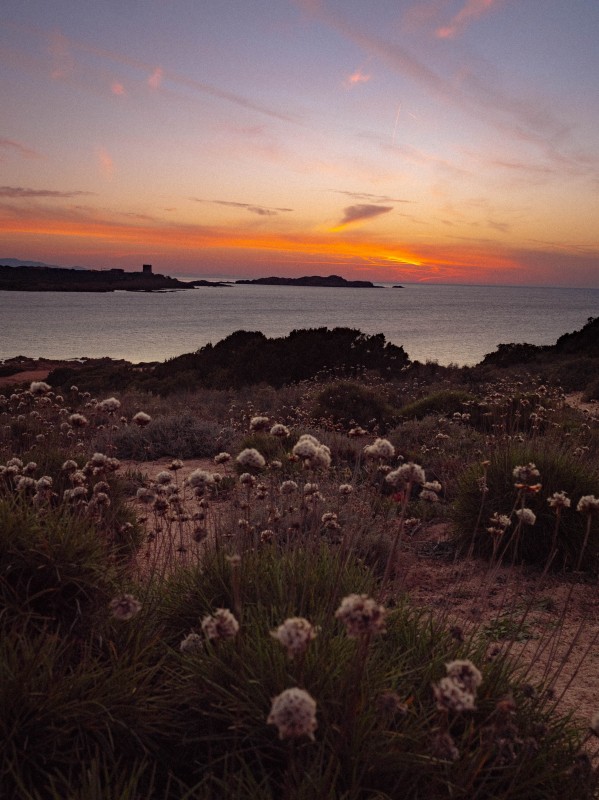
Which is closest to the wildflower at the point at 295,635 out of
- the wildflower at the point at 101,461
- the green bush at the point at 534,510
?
the wildflower at the point at 101,461

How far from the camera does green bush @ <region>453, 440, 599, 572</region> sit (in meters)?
6.29

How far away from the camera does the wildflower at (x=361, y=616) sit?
171cm

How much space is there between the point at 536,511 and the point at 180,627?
178 inches

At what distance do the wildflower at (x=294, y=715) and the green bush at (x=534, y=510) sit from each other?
489 cm

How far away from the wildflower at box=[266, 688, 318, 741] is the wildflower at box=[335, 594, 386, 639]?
0.76 feet

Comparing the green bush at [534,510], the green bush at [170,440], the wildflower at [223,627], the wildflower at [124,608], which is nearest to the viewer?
the wildflower at [223,627]

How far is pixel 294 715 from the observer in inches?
60.9

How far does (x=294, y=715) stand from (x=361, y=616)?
34 centimetres

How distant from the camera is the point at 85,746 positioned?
2.34 meters

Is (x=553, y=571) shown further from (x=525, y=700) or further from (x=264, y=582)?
(x=264, y=582)

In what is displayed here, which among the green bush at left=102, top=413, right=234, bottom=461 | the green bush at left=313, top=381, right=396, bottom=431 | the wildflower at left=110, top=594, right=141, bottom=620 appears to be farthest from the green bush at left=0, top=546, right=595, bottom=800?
the green bush at left=313, top=381, right=396, bottom=431

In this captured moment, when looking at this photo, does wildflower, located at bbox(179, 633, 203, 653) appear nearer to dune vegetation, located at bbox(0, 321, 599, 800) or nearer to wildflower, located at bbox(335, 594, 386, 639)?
A: dune vegetation, located at bbox(0, 321, 599, 800)

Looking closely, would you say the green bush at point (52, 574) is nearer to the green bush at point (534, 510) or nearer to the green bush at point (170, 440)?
the green bush at point (534, 510)

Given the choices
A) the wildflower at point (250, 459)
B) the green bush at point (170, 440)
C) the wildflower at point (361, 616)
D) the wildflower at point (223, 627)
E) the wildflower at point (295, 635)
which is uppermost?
the wildflower at point (250, 459)
